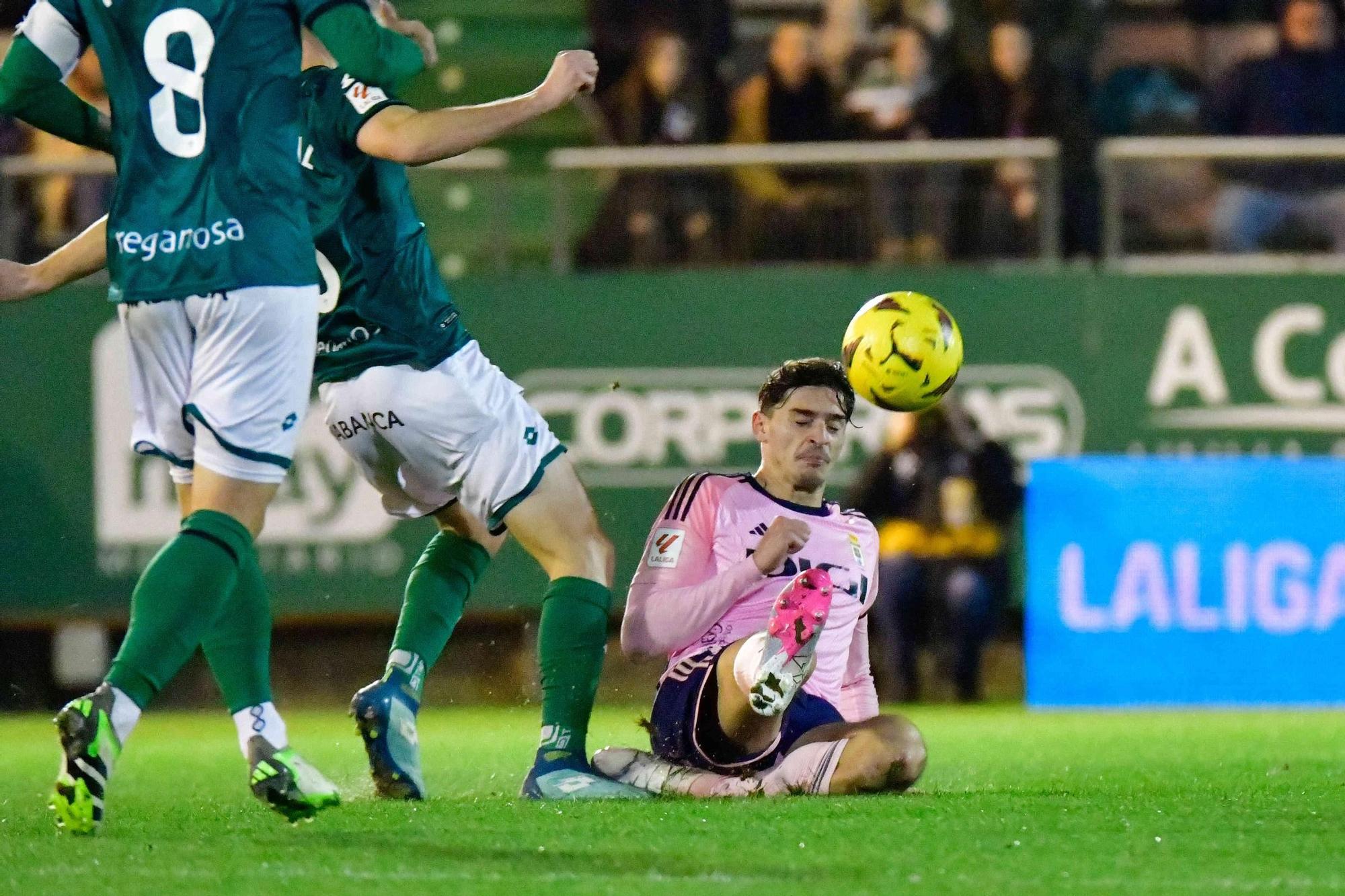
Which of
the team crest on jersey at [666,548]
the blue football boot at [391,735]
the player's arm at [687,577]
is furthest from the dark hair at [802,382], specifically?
the blue football boot at [391,735]

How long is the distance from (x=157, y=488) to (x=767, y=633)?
590cm

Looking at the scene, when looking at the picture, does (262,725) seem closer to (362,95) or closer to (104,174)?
(362,95)

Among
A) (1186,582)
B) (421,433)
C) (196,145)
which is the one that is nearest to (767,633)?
(421,433)

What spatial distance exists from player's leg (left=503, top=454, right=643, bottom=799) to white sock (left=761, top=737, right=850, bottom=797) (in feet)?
1.10

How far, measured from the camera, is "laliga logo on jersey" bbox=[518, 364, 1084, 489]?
10.5m

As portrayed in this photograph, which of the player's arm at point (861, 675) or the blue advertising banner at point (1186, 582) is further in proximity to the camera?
the blue advertising banner at point (1186, 582)

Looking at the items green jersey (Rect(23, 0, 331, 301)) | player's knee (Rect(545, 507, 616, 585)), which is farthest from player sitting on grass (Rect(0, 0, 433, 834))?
player's knee (Rect(545, 507, 616, 585))

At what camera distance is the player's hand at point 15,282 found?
5.15 metres

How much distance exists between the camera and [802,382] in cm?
586

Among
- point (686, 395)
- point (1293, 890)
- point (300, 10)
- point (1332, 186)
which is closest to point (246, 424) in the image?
point (300, 10)

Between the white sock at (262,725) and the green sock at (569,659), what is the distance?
34.2 inches

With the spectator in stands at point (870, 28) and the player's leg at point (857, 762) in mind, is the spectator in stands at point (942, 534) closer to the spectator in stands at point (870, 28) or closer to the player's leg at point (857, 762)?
the spectator in stands at point (870, 28)

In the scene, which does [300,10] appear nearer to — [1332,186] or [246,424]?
[246,424]

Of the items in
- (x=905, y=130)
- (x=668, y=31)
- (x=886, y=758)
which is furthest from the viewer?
(x=668, y=31)
